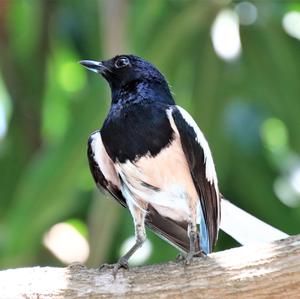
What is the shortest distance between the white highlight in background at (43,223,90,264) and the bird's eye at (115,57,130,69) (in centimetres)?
144

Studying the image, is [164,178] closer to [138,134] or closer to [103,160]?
[138,134]

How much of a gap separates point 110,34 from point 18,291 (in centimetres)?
209

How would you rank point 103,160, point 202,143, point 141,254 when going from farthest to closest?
point 141,254, point 103,160, point 202,143

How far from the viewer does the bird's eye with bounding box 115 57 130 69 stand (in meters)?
4.46

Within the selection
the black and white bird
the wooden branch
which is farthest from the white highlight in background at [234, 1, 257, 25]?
the wooden branch

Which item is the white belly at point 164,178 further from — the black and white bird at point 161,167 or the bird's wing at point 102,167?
the bird's wing at point 102,167

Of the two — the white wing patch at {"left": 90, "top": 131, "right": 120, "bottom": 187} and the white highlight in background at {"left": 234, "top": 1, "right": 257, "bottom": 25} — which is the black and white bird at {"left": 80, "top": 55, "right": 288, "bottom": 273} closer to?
the white wing patch at {"left": 90, "top": 131, "right": 120, "bottom": 187}

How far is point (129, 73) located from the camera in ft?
14.5

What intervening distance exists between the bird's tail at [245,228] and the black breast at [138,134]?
0.56m

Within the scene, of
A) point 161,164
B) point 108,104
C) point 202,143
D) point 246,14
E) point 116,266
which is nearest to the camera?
point 116,266

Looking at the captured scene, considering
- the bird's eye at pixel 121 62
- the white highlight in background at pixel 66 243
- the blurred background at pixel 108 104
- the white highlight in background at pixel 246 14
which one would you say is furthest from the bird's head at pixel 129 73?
the white highlight in background at pixel 246 14

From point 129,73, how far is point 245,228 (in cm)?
87

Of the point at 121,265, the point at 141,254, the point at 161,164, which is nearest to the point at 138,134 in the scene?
the point at 161,164

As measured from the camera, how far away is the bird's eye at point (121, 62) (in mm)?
4457
